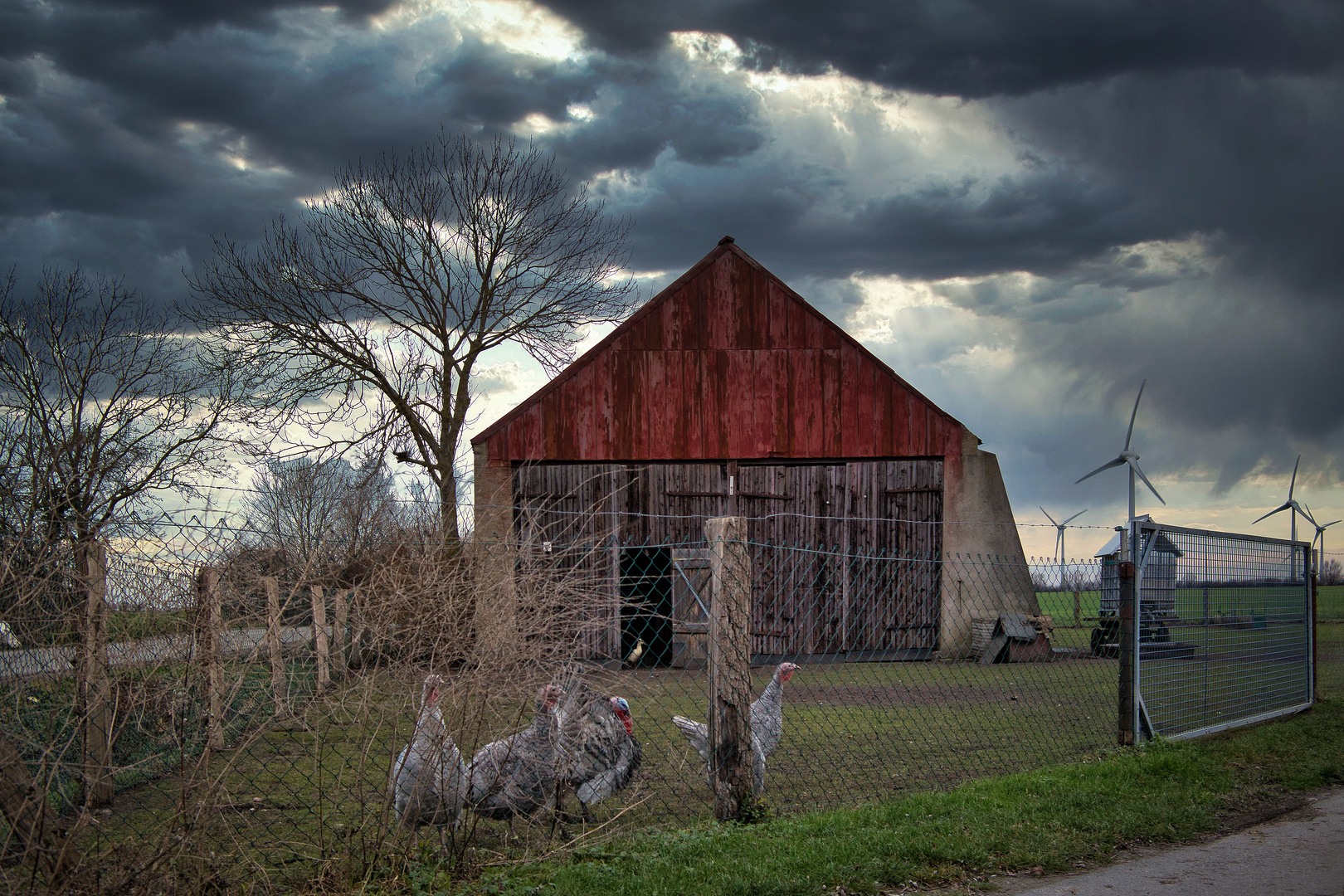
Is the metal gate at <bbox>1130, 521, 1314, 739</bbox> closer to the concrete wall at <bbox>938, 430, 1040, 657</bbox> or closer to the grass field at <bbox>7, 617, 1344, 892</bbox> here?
the grass field at <bbox>7, 617, 1344, 892</bbox>

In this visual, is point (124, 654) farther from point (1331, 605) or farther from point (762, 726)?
point (1331, 605)

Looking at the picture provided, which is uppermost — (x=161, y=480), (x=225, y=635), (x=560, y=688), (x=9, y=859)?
(x=161, y=480)

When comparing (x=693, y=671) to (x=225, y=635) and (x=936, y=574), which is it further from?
(x=225, y=635)

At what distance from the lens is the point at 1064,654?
57.0 feet

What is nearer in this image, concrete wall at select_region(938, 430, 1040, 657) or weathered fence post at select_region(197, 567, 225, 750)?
weathered fence post at select_region(197, 567, 225, 750)

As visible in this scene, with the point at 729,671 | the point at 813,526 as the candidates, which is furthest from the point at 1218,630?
the point at 813,526

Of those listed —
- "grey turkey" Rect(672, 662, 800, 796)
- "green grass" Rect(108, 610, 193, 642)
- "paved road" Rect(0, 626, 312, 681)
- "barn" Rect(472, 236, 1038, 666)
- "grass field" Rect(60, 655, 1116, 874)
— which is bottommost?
"grass field" Rect(60, 655, 1116, 874)

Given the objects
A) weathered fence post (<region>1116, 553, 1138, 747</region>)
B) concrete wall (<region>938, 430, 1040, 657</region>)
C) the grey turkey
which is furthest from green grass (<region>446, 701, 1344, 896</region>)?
concrete wall (<region>938, 430, 1040, 657</region>)

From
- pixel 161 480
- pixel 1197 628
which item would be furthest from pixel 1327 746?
pixel 161 480

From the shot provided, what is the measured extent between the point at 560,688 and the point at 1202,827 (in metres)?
4.11

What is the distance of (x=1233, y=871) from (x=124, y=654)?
5.82 m

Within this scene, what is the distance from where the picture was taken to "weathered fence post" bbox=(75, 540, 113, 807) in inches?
157

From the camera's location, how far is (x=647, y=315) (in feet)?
55.8

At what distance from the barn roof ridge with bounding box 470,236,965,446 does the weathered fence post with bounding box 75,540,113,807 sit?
39.2ft
